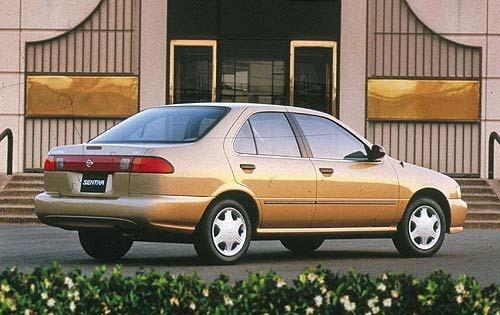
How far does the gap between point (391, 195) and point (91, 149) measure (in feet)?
10.9

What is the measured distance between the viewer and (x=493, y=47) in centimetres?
2505

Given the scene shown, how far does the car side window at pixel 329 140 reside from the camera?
13328 mm

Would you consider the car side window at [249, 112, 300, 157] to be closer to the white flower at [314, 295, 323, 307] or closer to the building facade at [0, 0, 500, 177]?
the white flower at [314, 295, 323, 307]

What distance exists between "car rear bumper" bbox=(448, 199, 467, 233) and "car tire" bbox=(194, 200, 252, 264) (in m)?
2.92

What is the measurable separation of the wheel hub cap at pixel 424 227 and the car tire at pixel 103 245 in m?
3.00

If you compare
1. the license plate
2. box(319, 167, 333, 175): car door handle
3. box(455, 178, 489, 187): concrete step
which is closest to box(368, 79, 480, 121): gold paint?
box(455, 178, 489, 187): concrete step

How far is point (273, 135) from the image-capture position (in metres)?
13.0

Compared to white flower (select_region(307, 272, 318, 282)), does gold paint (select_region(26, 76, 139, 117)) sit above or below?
above

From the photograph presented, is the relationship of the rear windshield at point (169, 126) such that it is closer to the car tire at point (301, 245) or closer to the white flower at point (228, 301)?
the car tire at point (301, 245)

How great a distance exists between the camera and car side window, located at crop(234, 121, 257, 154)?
12.5 meters

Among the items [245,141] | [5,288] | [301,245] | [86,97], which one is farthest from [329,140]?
[86,97]

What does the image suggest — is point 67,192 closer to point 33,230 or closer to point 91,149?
point 91,149

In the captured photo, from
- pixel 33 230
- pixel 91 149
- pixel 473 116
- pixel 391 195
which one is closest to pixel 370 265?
pixel 391 195

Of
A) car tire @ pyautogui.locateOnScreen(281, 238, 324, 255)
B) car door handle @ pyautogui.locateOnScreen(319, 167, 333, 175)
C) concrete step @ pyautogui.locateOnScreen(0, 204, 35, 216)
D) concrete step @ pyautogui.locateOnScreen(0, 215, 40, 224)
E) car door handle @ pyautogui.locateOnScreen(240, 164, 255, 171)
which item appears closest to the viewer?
car door handle @ pyautogui.locateOnScreen(240, 164, 255, 171)
